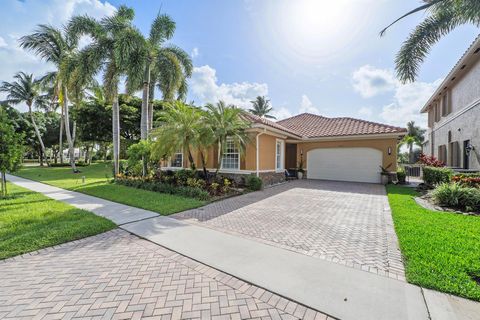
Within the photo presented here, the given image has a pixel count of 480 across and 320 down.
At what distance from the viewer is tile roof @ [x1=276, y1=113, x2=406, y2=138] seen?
15422 millimetres

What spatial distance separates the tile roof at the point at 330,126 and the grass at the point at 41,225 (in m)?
13.0

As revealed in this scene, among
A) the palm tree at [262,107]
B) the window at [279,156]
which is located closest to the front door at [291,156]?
the window at [279,156]

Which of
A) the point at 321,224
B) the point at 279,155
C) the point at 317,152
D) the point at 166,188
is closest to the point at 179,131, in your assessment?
the point at 166,188

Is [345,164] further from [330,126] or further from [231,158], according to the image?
[231,158]

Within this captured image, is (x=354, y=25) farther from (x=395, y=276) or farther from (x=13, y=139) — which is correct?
(x=13, y=139)

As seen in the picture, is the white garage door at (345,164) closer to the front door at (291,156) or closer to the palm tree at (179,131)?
the front door at (291,156)

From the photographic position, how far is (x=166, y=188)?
36.4ft

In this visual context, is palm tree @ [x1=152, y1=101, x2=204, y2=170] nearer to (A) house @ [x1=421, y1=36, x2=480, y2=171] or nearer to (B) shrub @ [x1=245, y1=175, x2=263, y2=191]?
(B) shrub @ [x1=245, y1=175, x2=263, y2=191]

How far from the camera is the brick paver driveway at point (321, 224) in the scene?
434 centimetres

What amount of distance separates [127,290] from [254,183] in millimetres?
9298

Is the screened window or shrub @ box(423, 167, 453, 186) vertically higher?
the screened window

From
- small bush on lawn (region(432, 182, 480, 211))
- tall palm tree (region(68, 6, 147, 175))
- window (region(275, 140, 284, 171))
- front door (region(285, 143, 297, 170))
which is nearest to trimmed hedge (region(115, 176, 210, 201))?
tall palm tree (region(68, 6, 147, 175))

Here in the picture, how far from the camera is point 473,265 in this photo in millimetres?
3756

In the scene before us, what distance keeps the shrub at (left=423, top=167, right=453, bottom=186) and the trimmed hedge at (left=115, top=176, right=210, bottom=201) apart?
36.7ft
